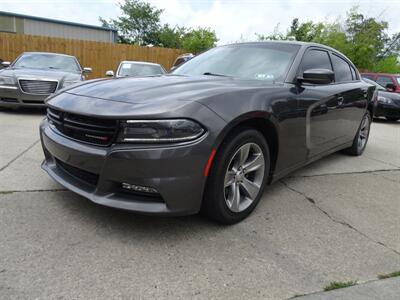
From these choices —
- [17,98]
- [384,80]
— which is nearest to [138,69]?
[17,98]

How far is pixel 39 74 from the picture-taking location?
718 cm

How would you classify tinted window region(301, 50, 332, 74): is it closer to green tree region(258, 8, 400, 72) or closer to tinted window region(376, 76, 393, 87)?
tinted window region(376, 76, 393, 87)

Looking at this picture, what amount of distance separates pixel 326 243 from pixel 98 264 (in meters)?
1.64

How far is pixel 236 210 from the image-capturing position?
106 inches

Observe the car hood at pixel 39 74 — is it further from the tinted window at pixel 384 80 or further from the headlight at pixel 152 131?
the tinted window at pixel 384 80

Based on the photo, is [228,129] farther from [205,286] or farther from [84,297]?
[84,297]

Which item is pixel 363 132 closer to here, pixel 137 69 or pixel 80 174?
pixel 80 174

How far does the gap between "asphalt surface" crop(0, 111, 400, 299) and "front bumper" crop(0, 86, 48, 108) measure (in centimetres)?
385

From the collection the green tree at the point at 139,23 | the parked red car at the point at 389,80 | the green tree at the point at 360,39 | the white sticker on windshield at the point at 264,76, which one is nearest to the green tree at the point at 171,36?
the green tree at the point at 139,23

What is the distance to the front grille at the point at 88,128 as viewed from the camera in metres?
2.23

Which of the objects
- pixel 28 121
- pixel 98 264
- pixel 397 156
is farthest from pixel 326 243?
pixel 28 121

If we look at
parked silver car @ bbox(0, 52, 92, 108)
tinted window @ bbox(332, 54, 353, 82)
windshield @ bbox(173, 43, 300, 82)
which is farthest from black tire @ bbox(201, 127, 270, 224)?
parked silver car @ bbox(0, 52, 92, 108)

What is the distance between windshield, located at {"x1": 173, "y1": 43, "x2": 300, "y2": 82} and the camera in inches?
130

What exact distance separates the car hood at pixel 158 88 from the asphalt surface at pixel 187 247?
912 millimetres
